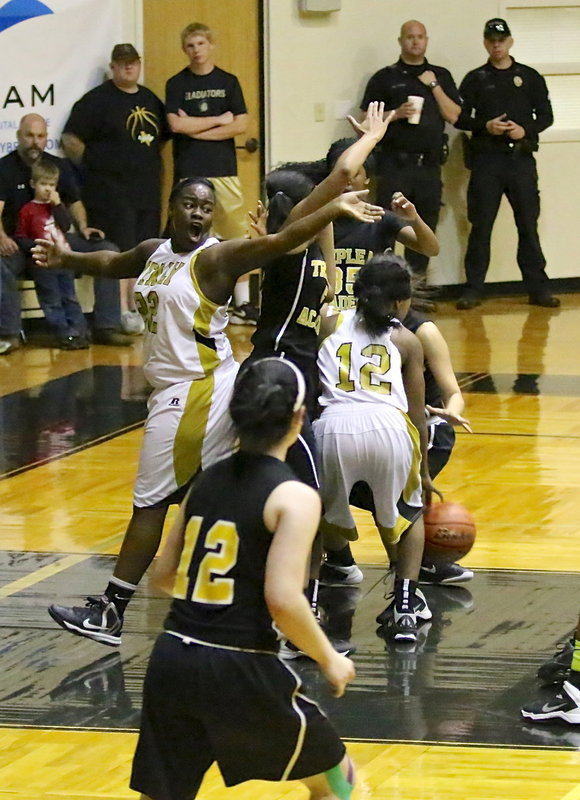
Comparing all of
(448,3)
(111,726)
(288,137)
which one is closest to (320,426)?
(111,726)

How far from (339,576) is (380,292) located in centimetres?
134

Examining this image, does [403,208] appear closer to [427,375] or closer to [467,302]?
[427,375]

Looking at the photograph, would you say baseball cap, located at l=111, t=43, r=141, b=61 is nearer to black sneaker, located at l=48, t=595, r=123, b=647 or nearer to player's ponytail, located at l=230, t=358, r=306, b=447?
black sneaker, located at l=48, t=595, r=123, b=647

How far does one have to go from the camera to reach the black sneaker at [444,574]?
6.14 metres

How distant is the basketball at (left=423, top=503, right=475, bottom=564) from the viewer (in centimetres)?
606

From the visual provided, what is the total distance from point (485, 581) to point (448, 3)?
9341mm

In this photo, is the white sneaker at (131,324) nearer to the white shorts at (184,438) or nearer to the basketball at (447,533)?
the basketball at (447,533)

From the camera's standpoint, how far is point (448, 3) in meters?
14.2

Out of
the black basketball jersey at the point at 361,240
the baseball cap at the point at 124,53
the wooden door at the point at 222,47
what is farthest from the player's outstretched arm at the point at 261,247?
the wooden door at the point at 222,47

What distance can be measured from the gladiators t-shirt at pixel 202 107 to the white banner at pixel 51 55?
75 cm

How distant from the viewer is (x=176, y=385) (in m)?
5.45

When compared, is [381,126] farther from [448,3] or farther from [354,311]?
[448,3]

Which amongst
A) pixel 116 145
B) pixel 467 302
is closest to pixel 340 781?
pixel 116 145

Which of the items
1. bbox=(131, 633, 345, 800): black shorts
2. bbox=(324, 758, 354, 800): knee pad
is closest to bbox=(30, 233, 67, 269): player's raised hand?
bbox=(131, 633, 345, 800): black shorts
